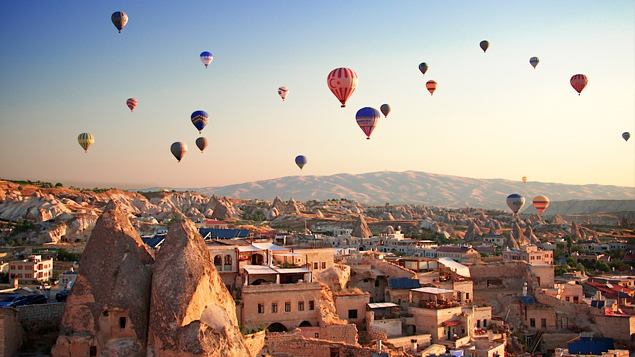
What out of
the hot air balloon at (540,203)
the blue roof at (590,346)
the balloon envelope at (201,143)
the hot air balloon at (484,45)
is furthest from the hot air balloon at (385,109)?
the blue roof at (590,346)

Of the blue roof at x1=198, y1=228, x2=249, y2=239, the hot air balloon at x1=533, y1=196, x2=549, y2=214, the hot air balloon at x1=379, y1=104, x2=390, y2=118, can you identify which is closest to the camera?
the blue roof at x1=198, y1=228, x2=249, y2=239

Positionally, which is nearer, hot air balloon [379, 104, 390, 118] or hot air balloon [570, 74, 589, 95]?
hot air balloon [570, 74, 589, 95]

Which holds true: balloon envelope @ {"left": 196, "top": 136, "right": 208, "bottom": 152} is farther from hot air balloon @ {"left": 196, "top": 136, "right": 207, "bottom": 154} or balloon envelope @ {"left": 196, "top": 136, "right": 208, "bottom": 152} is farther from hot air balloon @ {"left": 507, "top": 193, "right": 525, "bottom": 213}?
hot air balloon @ {"left": 507, "top": 193, "right": 525, "bottom": 213}

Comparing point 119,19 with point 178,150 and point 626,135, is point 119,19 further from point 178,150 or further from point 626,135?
point 626,135

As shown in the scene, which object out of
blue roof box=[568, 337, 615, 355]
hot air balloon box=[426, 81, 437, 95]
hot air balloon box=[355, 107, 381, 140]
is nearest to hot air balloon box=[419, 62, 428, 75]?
hot air balloon box=[426, 81, 437, 95]

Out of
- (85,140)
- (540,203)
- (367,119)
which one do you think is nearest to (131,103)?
(85,140)

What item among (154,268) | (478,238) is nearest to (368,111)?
(154,268)
